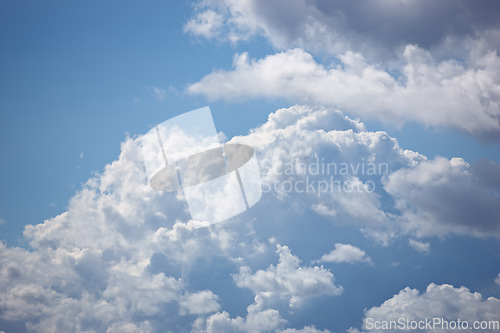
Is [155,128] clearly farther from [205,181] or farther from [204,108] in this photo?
[205,181]

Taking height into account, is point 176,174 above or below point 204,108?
below

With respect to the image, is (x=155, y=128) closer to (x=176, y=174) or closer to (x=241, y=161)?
(x=176, y=174)

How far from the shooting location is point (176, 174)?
60.1 metres

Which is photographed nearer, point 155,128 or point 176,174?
point 155,128

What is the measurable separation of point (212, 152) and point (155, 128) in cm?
1023

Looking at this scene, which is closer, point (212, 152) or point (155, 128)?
point (155, 128)

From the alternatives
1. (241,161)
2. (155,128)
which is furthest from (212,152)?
(155,128)

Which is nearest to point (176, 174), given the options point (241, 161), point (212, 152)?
point (212, 152)

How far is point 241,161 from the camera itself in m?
64.2

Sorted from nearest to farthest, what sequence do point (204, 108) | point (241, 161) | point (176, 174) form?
point (204, 108), point (176, 174), point (241, 161)

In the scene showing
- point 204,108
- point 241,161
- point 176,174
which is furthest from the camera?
point 241,161

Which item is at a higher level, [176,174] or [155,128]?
[155,128]

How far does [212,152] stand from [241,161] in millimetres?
5731

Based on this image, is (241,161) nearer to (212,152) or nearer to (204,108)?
(212,152)
